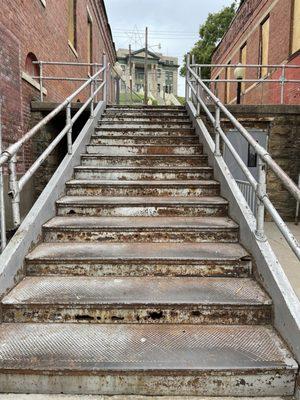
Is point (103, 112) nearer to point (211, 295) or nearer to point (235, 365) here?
point (211, 295)

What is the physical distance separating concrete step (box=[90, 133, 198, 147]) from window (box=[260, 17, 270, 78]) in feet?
27.6

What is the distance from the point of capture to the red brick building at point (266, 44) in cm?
987

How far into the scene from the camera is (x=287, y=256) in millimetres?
5238

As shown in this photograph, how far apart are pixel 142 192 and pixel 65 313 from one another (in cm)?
229

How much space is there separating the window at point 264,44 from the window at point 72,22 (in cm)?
700

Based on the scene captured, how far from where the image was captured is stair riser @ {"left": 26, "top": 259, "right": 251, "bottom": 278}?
3033 millimetres

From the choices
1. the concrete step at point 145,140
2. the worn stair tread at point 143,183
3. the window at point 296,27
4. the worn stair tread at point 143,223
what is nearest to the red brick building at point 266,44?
the window at point 296,27

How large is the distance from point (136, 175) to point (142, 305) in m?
2.64

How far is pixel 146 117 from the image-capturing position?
6805mm

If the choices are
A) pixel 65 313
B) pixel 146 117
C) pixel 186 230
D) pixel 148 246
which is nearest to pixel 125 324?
pixel 65 313

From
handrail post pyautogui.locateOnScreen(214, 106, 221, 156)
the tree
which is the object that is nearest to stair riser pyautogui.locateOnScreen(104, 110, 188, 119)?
handrail post pyautogui.locateOnScreen(214, 106, 221, 156)

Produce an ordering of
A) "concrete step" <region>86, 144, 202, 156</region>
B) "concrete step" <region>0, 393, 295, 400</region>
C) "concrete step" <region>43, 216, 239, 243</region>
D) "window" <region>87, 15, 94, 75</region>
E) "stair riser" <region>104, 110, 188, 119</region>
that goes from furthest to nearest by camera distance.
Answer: "window" <region>87, 15, 94, 75</region>
"stair riser" <region>104, 110, 188, 119</region>
"concrete step" <region>86, 144, 202, 156</region>
"concrete step" <region>43, 216, 239, 243</region>
"concrete step" <region>0, 393, 295, 400</region>

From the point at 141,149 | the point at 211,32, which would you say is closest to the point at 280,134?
the point at 141,149

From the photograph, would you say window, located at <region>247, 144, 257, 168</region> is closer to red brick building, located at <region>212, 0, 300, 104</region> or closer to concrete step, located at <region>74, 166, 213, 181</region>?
red brick building, located at <region>212, 0, 300, 104</region>
